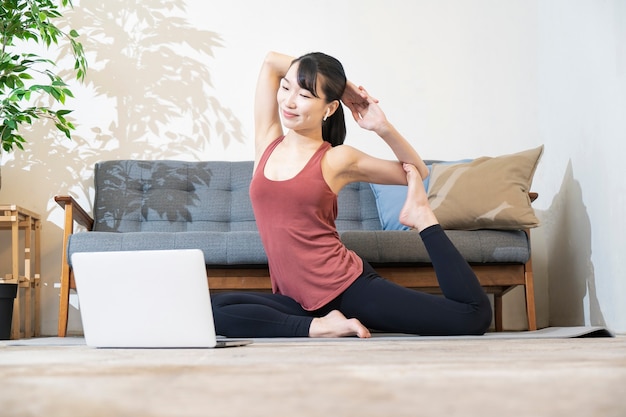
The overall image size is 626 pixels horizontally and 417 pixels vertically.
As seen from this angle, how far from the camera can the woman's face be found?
7.32ft

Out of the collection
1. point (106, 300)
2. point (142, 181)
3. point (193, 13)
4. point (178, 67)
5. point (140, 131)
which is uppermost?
point (193, 13)

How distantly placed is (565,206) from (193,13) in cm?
218

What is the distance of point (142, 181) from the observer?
3.57m

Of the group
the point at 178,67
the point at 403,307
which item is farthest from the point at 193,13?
the point at 403,307

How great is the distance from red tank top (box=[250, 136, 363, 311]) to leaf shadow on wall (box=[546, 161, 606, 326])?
58.4 inches

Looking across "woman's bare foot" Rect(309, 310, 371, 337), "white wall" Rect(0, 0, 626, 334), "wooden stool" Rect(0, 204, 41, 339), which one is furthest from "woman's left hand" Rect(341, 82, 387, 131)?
"wooden stool" Rect(0, 204, 41, 339)

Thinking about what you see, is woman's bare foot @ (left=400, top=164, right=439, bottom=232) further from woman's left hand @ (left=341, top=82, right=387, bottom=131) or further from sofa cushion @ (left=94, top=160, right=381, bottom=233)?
sofa cushion @ (left=94, top=160, right=381, bottom=233)

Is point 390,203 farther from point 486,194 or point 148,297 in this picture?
point 148,297

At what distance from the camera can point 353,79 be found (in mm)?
3939

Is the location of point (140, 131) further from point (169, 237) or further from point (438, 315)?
point (438, 315)

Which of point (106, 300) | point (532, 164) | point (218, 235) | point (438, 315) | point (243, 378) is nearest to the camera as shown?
point (243, 378)

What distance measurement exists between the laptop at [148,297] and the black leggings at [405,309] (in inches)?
23.5

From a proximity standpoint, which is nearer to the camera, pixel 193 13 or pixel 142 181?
pixel 142 181

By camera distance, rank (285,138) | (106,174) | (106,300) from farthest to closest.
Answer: (106,174), (285,138), (106,300)
